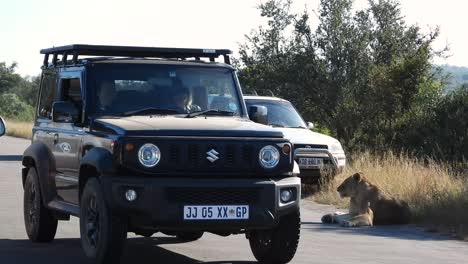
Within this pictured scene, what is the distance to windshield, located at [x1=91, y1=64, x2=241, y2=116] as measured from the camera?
9398 millimetres

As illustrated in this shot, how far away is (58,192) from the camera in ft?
33.0

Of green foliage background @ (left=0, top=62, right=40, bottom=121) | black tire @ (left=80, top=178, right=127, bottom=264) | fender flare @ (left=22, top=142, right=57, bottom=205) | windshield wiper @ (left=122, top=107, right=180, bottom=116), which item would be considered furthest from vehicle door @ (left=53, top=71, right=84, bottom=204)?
green foliage background @ (left=0, top=62, right=40, bottom=121)

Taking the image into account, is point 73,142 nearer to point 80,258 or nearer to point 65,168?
point 65,168

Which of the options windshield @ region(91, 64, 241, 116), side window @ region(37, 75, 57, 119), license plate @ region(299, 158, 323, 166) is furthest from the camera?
license plate @ region(299, 158, 323, 166)

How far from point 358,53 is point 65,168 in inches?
914

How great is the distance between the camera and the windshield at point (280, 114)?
18281 millimetres

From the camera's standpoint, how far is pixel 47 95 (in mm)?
10969

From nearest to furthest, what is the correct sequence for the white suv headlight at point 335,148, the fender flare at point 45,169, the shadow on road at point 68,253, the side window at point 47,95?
the shadow on road at point 68,253 < the fender flare at point 45,169 < the side window at point 47,95 < the white suv headlight at point 335,148

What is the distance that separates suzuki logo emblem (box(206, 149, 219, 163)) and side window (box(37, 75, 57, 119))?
2.89 m

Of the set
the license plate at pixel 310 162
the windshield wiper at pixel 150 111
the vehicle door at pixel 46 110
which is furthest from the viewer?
the license plate at pixel 310 162

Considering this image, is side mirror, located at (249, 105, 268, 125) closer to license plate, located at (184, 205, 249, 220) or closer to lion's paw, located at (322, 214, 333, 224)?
license plate, located at (184, 205, 249, 220)

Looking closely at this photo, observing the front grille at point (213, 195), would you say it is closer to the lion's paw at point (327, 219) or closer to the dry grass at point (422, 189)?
the dry grass at point (422, 189)

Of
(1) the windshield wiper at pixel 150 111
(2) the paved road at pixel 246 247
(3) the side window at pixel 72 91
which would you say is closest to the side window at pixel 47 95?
(3) the side window at pixel 72 91

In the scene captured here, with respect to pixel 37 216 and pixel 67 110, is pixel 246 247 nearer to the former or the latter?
pixel 37 216
